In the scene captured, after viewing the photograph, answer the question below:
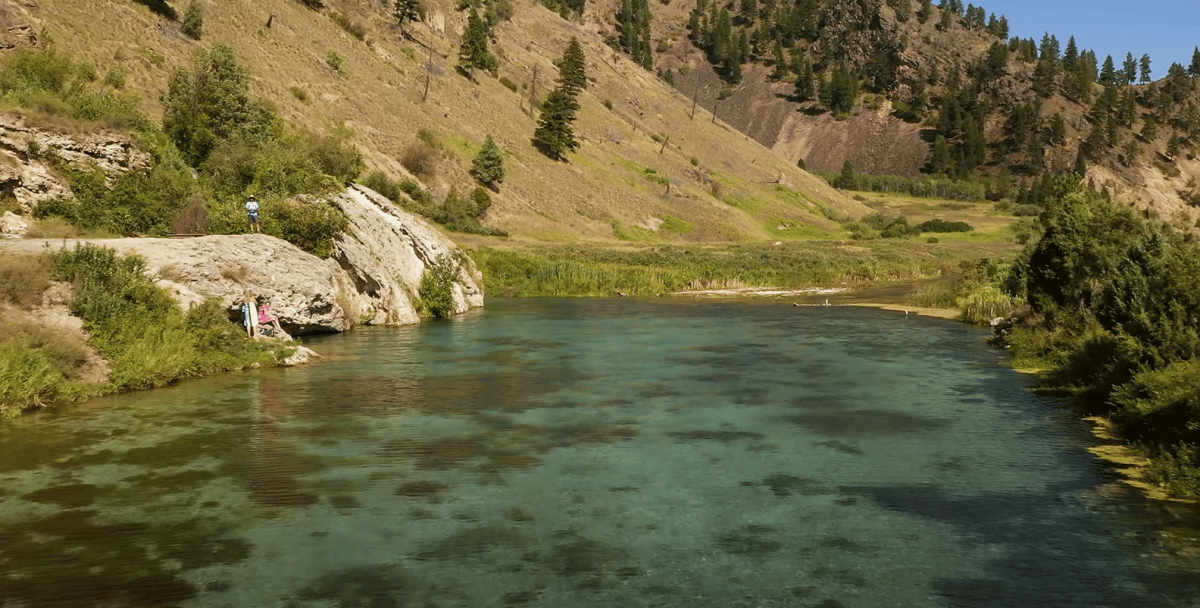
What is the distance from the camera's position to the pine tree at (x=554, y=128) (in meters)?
117

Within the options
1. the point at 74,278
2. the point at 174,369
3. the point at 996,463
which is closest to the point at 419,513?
the point at 996,463

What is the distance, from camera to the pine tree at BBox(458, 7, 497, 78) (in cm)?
12638

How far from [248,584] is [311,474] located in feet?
17.4

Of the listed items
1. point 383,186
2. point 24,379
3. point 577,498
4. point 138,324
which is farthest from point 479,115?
point 577,498

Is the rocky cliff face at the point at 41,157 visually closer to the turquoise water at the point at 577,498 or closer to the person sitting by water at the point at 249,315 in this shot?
the person sitting by water at the point at 249,315

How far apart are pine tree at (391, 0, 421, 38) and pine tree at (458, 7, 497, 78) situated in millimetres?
8143

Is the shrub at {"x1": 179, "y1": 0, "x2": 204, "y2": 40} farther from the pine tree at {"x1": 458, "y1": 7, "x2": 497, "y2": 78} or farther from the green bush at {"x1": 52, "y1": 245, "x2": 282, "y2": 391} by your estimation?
the green bush at {"x1": 52, "y1": 245, "x2": 282, "y2": 391}

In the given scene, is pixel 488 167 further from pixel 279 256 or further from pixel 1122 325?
pixel 1122 325

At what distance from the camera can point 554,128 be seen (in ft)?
384

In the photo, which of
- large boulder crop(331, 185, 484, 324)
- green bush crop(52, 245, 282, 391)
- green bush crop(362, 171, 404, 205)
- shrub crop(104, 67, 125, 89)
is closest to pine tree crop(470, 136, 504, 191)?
green bush crop(362, 171, 404, 205)

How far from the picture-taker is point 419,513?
14.4m

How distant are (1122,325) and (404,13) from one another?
11665 cm

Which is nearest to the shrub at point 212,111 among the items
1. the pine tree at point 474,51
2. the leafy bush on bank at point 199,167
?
the leafy bush on bank at point 199,167

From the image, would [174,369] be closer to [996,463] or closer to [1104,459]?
[996,463]
